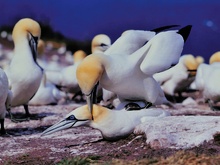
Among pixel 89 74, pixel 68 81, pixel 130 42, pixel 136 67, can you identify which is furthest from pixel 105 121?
pixel 68 81

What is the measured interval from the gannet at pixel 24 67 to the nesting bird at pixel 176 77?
5216 mm

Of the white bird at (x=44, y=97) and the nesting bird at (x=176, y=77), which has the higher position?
the white bird at (x=44, y=97)

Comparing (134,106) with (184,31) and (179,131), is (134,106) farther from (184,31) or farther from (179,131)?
(179,131)

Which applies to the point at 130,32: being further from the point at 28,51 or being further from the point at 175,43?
the point at 28,51

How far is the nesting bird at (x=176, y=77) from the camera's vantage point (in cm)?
1547

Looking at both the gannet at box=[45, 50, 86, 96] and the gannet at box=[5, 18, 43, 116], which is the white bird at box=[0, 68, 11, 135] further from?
the gannet at box=[45, 50, 86, 96]

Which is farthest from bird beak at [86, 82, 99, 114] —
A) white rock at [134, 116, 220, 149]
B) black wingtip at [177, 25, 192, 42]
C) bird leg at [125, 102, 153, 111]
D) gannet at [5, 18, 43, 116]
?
gannet at [5, 18, 43, 116]

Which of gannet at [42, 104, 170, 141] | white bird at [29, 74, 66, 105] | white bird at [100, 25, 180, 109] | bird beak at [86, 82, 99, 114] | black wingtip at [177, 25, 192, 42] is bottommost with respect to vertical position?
white bird at [29, 74, 66, 105]

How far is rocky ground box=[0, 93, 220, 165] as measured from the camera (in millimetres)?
Answer: 5609

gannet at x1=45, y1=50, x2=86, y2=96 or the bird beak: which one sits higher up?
the bird beak

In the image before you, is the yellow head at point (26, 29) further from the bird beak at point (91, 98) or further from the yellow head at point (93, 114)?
the yellow head at point (93, 114)

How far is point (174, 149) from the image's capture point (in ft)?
20.3

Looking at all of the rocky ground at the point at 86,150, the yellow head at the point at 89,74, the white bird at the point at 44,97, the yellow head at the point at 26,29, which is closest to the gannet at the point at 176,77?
the white bird at the point at 44,97

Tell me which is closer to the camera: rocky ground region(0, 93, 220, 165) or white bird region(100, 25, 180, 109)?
rocky ground region(0, 93, 220, 165)
